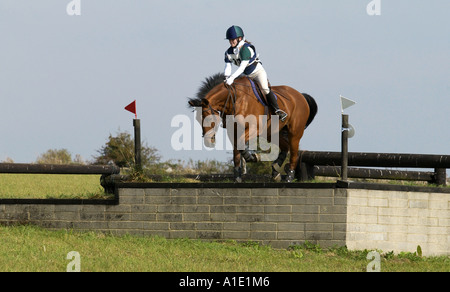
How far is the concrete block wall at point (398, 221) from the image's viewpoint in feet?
41.4

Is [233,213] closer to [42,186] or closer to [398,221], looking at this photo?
[398,221]

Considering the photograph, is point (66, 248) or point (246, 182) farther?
point (246, 182)

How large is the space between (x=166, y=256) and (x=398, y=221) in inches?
200

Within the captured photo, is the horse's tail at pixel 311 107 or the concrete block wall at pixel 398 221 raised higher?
the horse's tail at pixel 311 107

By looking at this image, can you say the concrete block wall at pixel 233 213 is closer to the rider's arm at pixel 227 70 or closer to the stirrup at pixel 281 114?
the stirrup at pixel 281 114

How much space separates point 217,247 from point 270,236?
1163 millimetres

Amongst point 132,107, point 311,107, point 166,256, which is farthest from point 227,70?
point 166,256

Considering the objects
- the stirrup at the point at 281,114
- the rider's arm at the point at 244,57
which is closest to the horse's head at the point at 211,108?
the rider's arm at the point at 244,57

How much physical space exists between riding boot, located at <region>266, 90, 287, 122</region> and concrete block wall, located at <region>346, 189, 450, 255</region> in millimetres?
2128

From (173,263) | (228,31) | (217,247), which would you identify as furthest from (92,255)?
(228,31)

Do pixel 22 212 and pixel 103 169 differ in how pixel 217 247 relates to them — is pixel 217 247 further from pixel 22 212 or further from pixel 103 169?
pixel 22 212

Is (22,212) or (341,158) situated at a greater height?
(341,158)

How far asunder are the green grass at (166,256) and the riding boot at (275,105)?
2.78 metres
